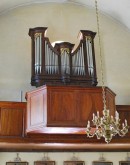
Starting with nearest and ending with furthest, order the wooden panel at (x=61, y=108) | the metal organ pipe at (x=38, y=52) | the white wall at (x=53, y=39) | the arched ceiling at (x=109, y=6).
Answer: the wooden panel at (x=61, y=108) → the metal organ pipe at (x=38, y=52) → the white wall at (x=53, y=39) → the arched ceiling at (x=109, y=6)

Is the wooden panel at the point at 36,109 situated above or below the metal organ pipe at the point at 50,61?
below

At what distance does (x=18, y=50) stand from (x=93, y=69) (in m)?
2.22

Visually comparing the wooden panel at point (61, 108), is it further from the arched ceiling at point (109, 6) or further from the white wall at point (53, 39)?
the arched ceiling at point (109, 6)

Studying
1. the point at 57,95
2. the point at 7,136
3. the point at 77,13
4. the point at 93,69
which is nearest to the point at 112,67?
the point at 93,69

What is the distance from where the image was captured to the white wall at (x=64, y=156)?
994 cm

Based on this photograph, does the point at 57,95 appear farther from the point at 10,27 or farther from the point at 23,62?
the point at 10,27

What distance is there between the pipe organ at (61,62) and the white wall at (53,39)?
674 mm

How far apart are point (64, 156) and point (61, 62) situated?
276cm

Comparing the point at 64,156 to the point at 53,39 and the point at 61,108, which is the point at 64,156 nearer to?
the point at 61,108

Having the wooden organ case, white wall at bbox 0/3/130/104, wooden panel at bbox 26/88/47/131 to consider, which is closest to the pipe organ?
the wooden organ case

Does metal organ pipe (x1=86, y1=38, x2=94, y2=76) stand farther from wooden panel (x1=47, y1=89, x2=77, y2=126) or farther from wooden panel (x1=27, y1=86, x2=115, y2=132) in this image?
wooden panel (x1=47, y1=89, x2=77, y2=126)

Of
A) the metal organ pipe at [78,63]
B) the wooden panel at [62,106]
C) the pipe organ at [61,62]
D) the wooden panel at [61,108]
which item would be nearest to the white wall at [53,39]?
the pipe organ at [61,62]

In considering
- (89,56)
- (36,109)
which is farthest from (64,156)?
(89,56)

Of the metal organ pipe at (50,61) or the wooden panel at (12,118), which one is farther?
the metal organ pipe at (50,61)
